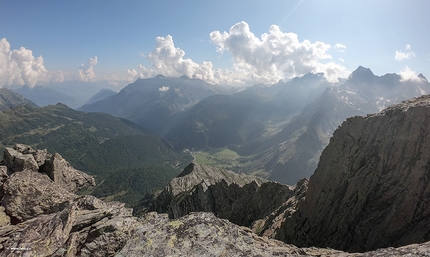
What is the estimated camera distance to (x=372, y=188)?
160 ft

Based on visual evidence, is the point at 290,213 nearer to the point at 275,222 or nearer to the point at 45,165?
the point at 275,222

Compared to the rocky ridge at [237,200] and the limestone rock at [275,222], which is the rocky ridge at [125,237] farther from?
the rocky ridge at [237,200]

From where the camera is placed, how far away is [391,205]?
4428 cm

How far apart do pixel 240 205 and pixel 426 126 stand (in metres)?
70.3

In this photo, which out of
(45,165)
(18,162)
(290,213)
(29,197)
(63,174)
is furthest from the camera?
(290,213)

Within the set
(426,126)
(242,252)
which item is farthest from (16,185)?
(426,126)

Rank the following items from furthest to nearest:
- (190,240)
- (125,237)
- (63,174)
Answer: (63,174) < (125,237) < (190,240)

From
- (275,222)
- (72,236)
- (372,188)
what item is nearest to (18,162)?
(72,236)

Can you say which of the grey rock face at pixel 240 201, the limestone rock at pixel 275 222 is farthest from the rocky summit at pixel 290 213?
the grey rock face at pixel 240 201

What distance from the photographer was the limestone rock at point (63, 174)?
4394cm

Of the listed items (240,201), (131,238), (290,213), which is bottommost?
(240,201)

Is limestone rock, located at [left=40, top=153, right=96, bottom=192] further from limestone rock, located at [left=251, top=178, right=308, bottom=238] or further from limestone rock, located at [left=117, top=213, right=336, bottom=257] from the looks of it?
limestone rock, located at [left=251, top=178, right=308, bottom=238]

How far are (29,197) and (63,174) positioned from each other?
61.0ft

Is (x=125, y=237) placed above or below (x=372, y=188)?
below
